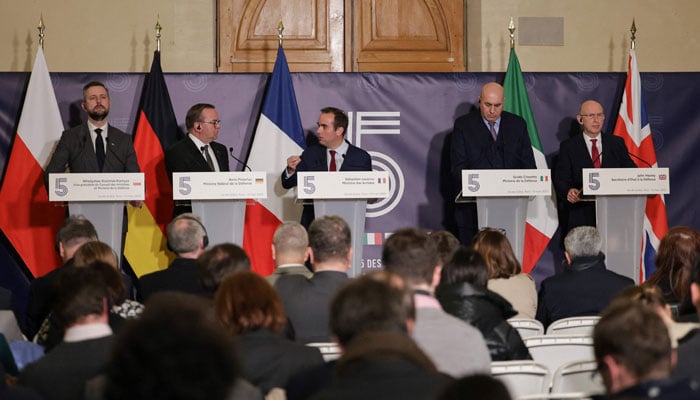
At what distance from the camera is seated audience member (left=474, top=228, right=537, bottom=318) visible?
5.16 m

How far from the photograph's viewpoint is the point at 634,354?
2.43 meters

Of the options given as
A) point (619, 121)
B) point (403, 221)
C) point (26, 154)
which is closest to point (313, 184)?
point (403, 221)

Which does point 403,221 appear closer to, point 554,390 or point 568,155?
point 568,155

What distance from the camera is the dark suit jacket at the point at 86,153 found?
24.5 feet

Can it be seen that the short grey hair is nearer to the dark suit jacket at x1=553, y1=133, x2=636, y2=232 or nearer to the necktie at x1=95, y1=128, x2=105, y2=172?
the dark suit jacket at x1=553, y1=133, x2=636, y2=232

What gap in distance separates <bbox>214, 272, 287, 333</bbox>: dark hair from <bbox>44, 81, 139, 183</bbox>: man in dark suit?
4.35 m

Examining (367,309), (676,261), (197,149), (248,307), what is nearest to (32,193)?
(197,149)

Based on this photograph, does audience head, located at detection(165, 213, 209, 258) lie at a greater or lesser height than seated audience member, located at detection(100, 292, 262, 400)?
greater

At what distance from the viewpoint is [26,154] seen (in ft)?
25.8

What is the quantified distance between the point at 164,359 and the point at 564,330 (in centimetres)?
293

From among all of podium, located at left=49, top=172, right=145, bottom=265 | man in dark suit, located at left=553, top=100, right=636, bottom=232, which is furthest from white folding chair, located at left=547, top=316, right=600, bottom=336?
man in dark suit, located at left=553, top=100, right=636, bottom=232

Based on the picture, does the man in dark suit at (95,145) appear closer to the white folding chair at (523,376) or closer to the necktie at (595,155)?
the necktie at (595,155)

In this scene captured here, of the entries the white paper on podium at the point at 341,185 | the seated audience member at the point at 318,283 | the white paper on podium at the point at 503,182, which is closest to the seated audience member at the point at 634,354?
the seated audience member at the point at 318,283

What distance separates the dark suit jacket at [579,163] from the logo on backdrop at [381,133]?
4.10 feet
